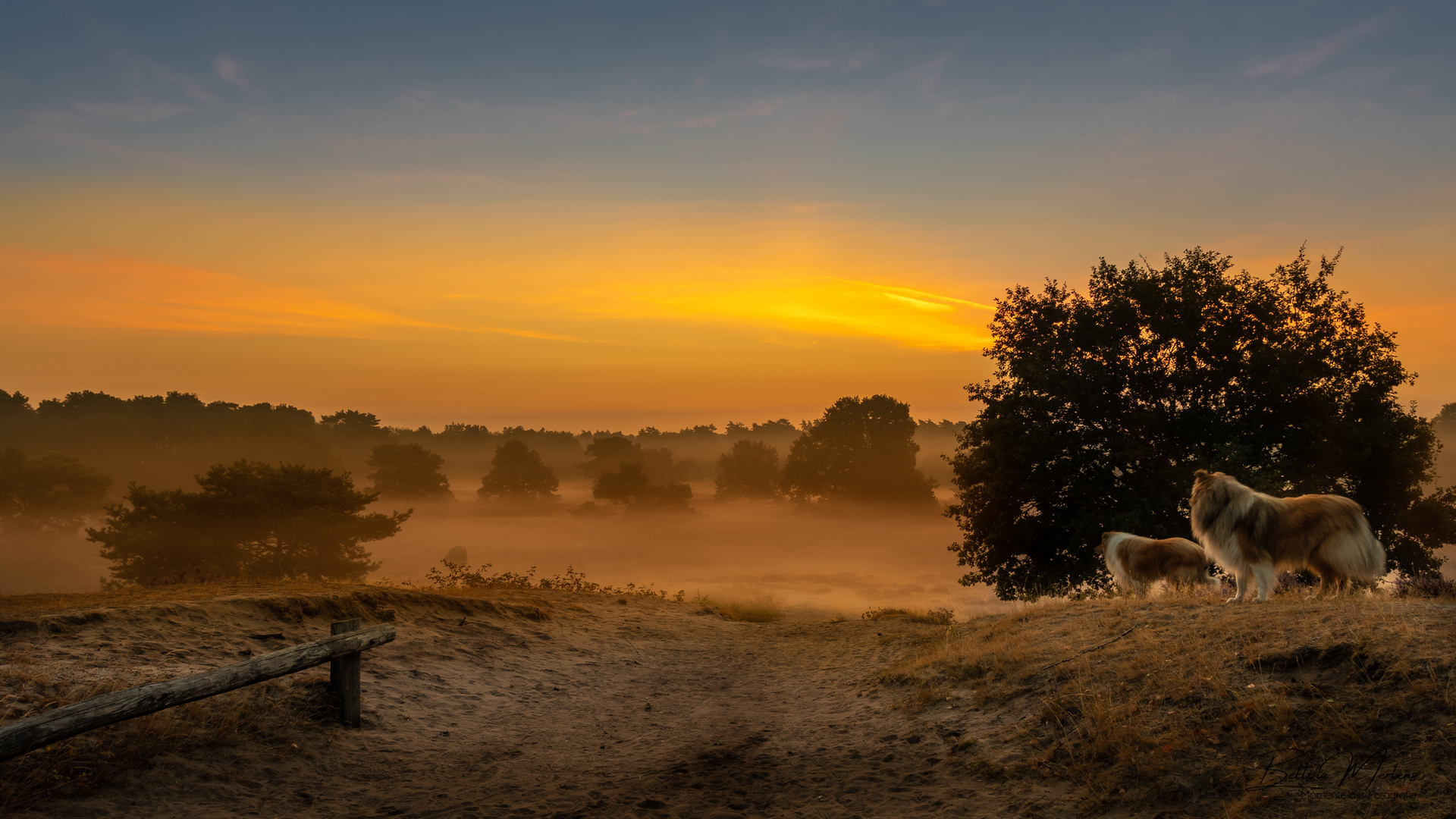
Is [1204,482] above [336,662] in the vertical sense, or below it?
above

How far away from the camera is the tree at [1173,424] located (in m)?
22.4

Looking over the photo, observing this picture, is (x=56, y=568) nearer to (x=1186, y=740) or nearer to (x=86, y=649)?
(x=86, y=649)

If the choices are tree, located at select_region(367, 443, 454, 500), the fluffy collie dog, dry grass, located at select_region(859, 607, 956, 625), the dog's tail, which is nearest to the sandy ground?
dry grass, located at select_region(859, 607, 956, 625)

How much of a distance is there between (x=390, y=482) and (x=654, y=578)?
3451 cm

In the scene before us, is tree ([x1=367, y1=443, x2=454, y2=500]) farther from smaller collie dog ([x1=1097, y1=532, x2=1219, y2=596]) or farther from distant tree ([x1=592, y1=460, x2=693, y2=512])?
smaller collie dog ([x1=1097, y1=532, x2=1219, y2=596])

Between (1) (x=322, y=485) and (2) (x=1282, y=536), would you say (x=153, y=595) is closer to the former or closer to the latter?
(2) (x=1282, y=536)

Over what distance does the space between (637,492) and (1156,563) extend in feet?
268

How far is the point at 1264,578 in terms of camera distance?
1059 cm

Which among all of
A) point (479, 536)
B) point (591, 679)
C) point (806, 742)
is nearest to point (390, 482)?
point (479, 536)

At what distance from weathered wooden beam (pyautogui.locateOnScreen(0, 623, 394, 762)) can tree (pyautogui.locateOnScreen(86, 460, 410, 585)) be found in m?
31.4

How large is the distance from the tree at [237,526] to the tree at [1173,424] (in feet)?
104

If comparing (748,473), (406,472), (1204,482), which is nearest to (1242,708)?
(1204,482)

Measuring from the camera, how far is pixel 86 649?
8.77 meters

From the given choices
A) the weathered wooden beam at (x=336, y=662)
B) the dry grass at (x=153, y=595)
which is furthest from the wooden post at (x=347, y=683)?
the dry grass at (x=153, y=595)
